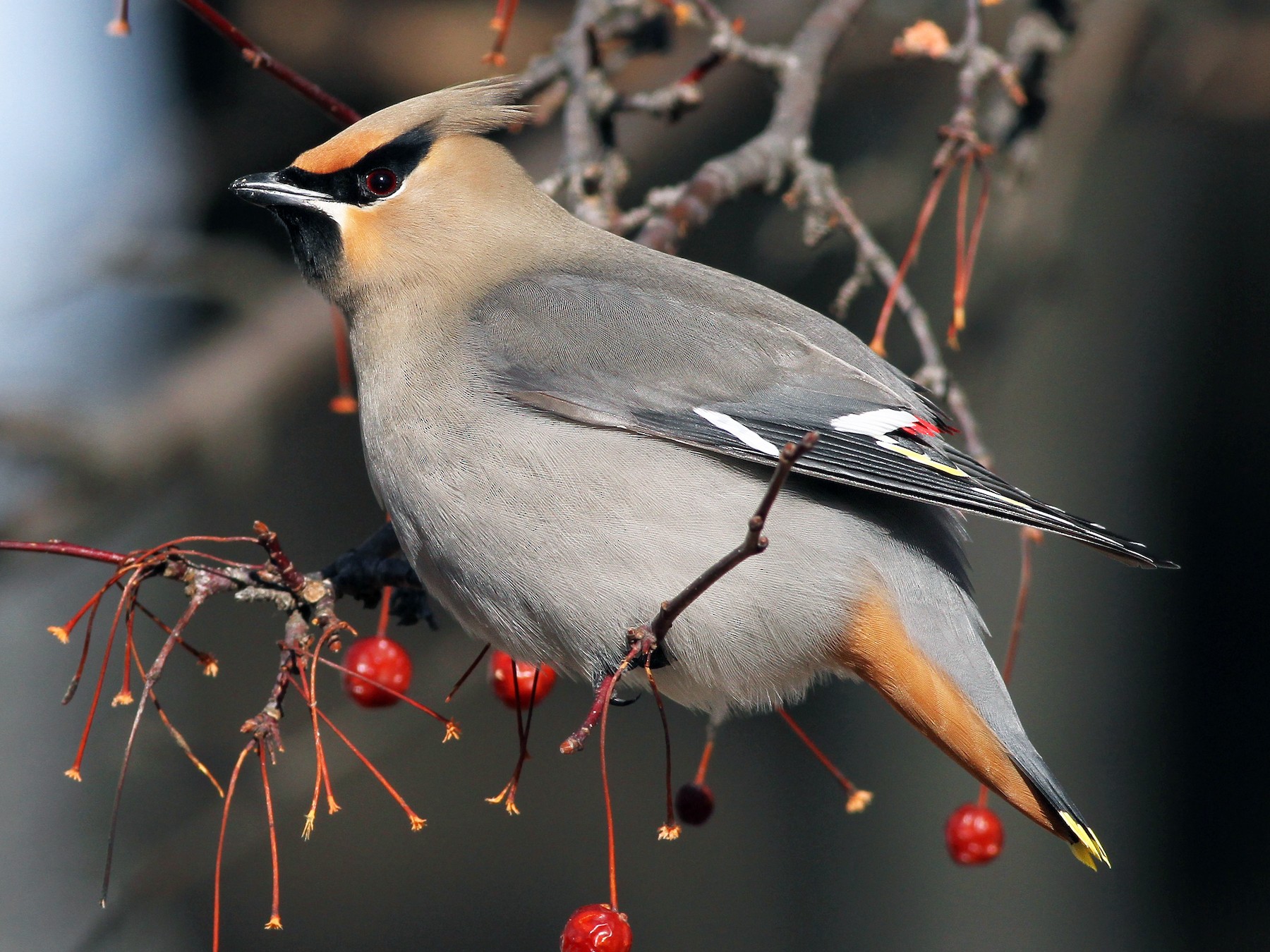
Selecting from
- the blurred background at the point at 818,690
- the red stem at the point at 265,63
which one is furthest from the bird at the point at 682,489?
the blurred background at the point at 818,690

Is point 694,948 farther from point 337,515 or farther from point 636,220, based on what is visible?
point 636,220

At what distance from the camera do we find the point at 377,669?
258 centimetres

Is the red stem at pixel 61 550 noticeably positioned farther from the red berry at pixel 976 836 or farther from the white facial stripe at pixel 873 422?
Answer: the red berry at pixel 976 836

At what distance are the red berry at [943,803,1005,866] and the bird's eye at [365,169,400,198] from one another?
5.57ft

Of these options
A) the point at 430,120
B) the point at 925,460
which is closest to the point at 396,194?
the point at 430,120

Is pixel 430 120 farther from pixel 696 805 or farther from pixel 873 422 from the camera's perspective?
pixel 696 805

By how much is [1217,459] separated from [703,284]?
9.11ft

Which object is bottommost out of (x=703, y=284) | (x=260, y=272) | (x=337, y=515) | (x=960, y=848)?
(x=337, y=515)

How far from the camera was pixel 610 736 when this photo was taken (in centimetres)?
543

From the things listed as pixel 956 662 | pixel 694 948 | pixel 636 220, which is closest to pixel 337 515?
pixel 694 948

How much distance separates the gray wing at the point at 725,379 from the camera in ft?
7.48

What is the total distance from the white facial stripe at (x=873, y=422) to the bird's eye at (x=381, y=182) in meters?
1.01

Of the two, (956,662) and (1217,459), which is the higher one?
(956,662)

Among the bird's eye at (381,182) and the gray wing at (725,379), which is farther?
the bird's eye at (381,182)
